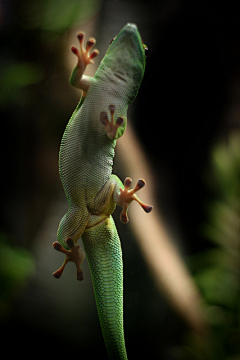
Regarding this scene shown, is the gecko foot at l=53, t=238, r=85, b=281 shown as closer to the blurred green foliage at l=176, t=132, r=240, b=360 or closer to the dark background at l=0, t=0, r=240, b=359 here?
the dark background at l=0, t=0, r=240, b=359

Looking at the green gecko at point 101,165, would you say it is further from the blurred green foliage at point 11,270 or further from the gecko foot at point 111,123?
the blurred green foliage at point 11,270

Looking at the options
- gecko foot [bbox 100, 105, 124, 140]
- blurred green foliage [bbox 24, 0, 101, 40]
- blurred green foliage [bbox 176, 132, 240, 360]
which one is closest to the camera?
gecko foot [bbox 100, 105, 124, 140]

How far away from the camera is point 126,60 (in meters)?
0.57

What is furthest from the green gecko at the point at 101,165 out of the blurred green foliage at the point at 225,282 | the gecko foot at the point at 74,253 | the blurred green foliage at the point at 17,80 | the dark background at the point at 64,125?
the blurred green foliage at the point at 17,80

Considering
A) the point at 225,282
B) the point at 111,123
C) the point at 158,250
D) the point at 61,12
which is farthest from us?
the point at 158,250

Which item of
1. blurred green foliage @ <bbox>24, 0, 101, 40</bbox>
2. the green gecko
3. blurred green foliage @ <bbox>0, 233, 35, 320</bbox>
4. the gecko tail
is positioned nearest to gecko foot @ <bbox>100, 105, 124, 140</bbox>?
the green gecko

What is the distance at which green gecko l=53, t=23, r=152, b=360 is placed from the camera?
57cm

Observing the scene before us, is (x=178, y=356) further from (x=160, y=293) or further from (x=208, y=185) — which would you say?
(x=208, y=185)

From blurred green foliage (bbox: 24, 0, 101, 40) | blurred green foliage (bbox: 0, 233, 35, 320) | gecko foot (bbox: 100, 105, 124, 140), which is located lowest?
blurred green foliage (bbox: 0, 233, 35, 320)

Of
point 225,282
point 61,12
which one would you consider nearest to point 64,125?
point 61,12

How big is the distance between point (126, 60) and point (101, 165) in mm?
205

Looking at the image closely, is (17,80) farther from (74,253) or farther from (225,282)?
(225,282)

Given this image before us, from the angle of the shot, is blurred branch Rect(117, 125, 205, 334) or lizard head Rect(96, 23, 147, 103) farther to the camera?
blurred branch Rect(117, 125, 205, 334)

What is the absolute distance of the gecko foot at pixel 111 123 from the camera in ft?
1.77
